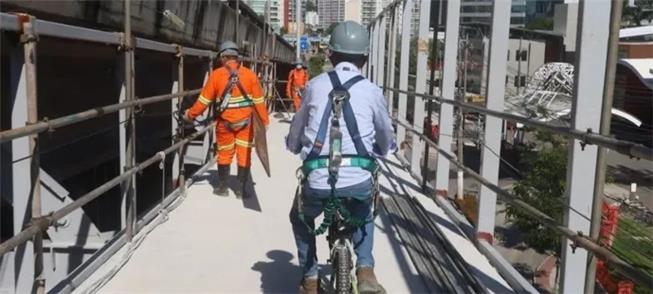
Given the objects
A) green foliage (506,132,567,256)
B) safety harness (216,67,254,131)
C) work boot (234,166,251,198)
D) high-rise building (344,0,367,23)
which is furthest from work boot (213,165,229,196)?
high-rise building (344,0,367,23)

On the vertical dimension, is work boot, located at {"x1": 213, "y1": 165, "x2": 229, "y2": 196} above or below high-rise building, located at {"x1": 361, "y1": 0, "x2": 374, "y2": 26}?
below

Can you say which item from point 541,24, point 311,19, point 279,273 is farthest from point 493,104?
point 311,19

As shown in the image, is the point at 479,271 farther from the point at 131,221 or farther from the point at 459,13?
the point at 459,13

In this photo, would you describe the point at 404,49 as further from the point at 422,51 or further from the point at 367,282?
the point at 367,282

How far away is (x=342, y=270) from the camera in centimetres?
322

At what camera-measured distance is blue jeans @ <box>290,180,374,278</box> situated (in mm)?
3338

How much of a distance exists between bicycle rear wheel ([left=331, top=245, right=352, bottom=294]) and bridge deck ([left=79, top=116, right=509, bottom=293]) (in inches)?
38.1

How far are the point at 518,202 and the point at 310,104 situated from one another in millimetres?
1366

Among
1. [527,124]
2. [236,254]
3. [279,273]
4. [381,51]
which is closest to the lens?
[527,124]

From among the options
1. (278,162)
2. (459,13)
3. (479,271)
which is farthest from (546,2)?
(278,162)

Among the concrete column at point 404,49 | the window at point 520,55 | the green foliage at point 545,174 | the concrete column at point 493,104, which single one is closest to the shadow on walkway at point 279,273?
the concrete column at point 493,104

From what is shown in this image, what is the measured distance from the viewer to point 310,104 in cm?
337

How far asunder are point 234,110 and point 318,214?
3.36 meters

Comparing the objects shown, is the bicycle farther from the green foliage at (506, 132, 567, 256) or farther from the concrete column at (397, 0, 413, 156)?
the green foliage at (506, 132, 567, 256)
